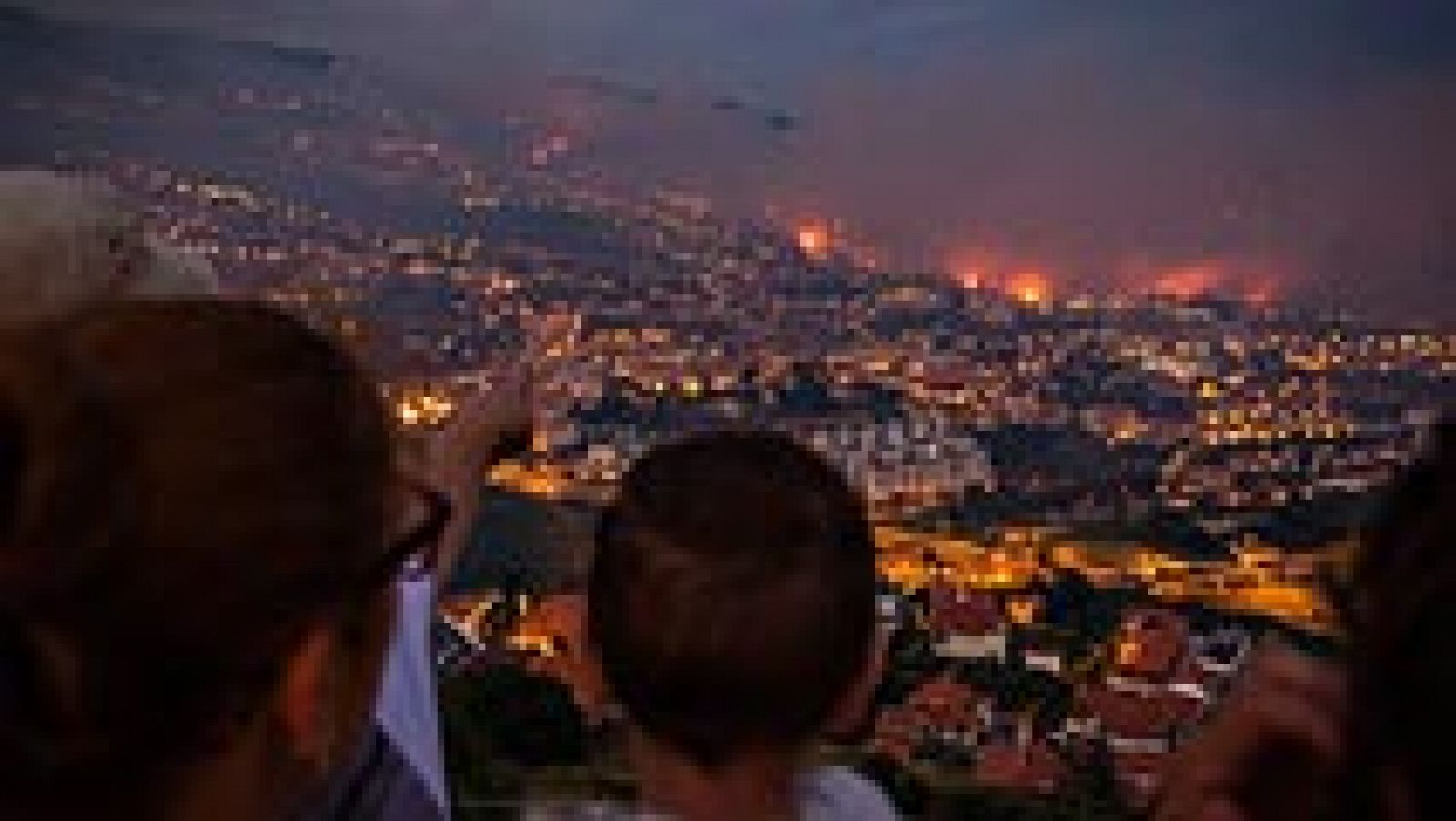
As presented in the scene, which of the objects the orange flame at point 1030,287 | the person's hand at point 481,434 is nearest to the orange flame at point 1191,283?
the orange flame at point 1030,287

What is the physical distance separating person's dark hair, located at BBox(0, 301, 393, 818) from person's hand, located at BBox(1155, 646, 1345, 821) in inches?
17.5

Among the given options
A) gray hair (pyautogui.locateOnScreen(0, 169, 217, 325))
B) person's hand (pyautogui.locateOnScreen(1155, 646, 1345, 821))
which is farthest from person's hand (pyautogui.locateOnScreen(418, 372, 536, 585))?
person's hand (pyautogui.locateOnScreen(1155, 646, 1345, 821))

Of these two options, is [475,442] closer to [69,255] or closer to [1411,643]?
[69,255]

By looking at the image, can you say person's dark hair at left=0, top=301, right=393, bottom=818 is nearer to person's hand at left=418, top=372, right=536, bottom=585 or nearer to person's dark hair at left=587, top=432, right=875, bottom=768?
person's dark hair at left=587, top=432, right=875, bottom=768

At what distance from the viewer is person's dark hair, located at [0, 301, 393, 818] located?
86 centimetres

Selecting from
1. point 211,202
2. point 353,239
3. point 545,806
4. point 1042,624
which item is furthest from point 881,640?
point 211,202

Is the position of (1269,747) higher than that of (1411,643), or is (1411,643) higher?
(1411,643)

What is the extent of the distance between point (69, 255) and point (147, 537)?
384 millimetres

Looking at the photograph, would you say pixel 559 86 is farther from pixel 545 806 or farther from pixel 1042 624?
pixel 545 806

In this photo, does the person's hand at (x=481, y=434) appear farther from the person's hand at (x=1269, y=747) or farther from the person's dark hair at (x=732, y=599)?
the person's hand at (x=1269, y=747)

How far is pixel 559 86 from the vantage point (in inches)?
452

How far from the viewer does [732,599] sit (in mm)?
1372

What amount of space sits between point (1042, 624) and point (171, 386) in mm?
5254

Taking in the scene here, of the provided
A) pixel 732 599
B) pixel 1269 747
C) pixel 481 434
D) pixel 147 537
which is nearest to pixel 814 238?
pixel 481 434
